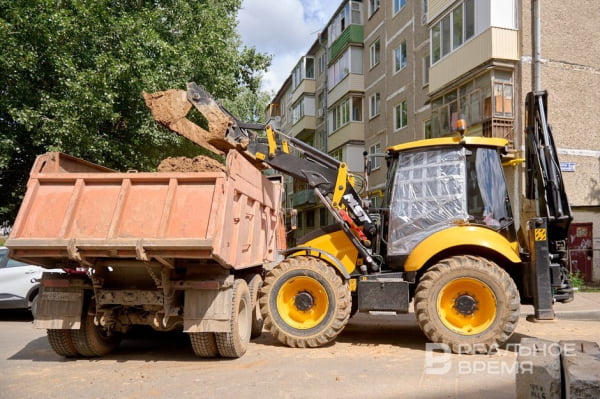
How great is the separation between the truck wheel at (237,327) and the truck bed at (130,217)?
1.23 feet

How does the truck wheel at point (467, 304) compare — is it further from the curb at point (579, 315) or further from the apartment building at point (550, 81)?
the apartment building at point (550, 81)

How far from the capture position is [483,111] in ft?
54.2

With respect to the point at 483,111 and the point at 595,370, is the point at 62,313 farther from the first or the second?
the point at 483,111

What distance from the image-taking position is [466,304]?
21.5 ft

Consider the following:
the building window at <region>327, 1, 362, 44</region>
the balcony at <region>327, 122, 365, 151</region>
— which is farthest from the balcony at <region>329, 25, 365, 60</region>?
the balcony at <region>327, 122, 365, 151</region>

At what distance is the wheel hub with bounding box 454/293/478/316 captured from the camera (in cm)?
654

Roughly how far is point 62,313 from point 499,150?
6166 mm

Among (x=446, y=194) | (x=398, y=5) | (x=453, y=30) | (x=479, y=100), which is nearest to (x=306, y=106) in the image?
(x=398, y=5)

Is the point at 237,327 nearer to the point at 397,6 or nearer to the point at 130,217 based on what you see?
the point at 130,217

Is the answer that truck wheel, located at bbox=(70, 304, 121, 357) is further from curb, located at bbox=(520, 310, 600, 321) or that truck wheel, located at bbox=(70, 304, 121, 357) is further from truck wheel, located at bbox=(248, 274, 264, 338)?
curb, located at bbox=(520, 310, 600, 321)

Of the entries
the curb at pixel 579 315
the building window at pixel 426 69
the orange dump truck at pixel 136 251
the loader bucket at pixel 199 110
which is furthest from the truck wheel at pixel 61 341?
the building window at pixel 426 69

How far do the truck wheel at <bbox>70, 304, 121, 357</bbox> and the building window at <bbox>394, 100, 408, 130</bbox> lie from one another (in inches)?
780

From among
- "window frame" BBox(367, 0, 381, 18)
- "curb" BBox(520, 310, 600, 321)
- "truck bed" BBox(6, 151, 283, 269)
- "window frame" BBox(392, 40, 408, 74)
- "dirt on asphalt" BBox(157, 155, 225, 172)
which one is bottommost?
"curb" BBox(520, 310, 600, 321)

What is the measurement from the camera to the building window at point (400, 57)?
24.3 m
